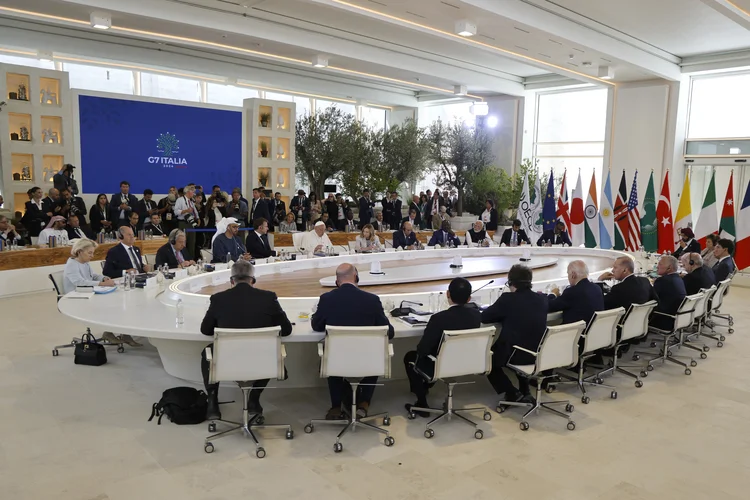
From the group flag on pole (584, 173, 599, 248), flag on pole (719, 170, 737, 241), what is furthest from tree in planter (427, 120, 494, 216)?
flag on pole (719, 170, 737, 241)

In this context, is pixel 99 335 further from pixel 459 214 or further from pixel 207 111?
pixel 459 214

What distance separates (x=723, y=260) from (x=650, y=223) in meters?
3.76

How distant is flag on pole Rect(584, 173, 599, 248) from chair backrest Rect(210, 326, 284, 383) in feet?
30.0

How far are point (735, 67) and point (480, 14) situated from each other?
691cm

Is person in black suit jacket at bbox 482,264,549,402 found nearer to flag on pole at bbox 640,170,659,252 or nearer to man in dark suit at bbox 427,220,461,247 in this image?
man in dark suit at bbox 427,220,461,247

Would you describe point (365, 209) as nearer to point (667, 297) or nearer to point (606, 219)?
point (606, 219)

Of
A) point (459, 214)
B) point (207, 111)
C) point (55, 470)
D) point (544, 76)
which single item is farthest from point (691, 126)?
point (55, 470)

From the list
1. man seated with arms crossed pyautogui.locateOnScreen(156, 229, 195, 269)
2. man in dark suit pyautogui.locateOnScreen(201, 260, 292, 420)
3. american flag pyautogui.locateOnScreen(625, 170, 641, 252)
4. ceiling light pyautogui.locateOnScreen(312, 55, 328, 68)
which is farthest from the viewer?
ceiling light pyautogui.locateOnScreen(312, 55, 328, 68)

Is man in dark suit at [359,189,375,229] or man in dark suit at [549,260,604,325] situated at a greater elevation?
man in dark suit at [359,189,375,229]

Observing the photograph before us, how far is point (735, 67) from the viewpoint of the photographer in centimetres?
1266

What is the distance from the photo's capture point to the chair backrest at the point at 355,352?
425cm

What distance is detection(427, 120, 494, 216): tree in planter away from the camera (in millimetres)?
17922

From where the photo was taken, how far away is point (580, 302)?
214 inches

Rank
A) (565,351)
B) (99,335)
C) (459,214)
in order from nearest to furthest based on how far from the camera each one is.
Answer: (565,351) < (99,335) < (459,214)
